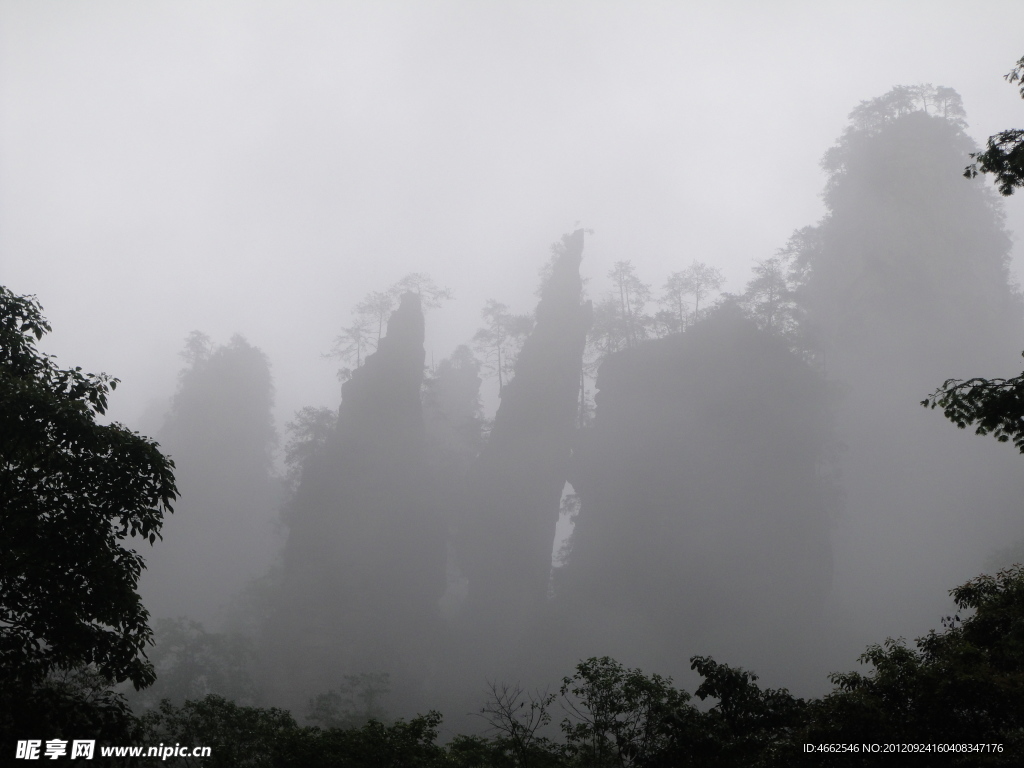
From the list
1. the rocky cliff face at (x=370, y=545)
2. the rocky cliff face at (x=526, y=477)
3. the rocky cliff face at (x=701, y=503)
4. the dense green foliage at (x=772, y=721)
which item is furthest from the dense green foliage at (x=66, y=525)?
the rocky cliff face at (x=526, y=477)

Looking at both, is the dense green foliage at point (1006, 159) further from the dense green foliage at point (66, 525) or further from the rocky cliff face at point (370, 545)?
the rocky cliff face at point (370, 545)

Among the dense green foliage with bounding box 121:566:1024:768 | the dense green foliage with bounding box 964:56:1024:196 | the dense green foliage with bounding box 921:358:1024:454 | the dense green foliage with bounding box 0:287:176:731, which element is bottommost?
the dense green foliage with bounding box 121:566:1024:768

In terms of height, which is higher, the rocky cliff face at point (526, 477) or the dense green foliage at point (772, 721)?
the rocky cliff face at point (526, 477)

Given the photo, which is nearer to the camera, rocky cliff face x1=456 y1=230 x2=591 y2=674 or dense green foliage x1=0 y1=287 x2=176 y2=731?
dense green foliage x1=0 y1=287 x2=176 y2=731

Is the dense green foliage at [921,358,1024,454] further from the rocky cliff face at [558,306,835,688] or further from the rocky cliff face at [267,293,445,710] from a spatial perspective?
the rocky cliff face at [267,293,445,710]

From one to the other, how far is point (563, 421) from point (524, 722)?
19560 millimetres

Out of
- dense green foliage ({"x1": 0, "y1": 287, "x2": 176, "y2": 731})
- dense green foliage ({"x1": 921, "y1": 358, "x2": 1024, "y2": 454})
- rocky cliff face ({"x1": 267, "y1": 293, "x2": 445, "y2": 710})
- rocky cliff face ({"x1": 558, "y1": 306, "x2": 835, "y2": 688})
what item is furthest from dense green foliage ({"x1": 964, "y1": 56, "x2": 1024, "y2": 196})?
rocky cliff face ({"x1": 267, "y1": 293, "x2": 445, "y2": 710})

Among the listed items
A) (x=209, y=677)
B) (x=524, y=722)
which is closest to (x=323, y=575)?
(x=209, y=677)

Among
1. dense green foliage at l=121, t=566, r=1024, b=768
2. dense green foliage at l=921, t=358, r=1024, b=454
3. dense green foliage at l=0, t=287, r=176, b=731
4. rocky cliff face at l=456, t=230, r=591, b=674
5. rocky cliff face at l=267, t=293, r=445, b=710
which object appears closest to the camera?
dense green foliage at l=921, t=358, r=1024, b=454

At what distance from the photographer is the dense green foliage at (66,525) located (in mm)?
8406

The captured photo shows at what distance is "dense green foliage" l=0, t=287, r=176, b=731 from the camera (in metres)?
8.41

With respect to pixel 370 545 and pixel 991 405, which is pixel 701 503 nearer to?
pixel 370 545

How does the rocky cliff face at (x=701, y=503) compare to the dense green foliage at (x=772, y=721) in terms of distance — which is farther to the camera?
the rocky cliff face at (x=701, y=503)

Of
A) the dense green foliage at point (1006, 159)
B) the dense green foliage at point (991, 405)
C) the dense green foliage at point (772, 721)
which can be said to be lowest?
the dense green foliage at point (772, 721)
